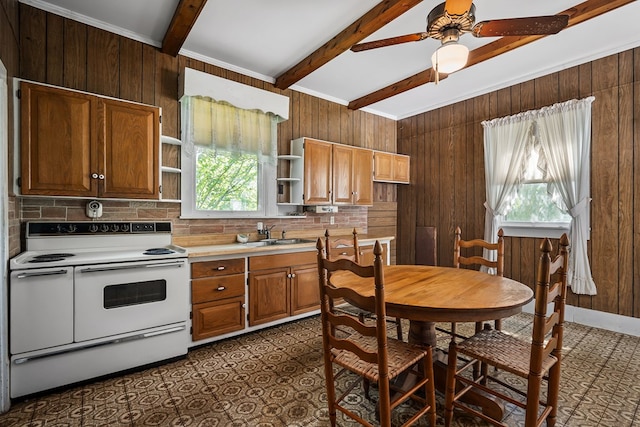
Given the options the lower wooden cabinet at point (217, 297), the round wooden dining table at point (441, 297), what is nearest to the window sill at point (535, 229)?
the round wooden dining table at point (441, 297)

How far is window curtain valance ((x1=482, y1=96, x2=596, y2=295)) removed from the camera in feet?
10.9

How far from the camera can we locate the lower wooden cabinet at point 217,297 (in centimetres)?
273

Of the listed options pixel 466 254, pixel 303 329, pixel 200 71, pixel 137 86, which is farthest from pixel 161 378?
pixel 466 254

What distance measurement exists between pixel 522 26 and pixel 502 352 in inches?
81.8

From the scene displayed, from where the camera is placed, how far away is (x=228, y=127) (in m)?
3.40

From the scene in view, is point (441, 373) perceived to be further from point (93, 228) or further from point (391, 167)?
point (391, 167)

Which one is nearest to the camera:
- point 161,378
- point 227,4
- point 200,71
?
A: point 161,378

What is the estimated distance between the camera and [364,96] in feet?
14.8

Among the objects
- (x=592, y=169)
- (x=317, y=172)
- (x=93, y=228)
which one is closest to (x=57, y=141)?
(x=93, y=228)

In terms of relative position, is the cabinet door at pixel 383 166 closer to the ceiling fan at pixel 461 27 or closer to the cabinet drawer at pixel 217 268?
the ceiling fan at pixel 461 27

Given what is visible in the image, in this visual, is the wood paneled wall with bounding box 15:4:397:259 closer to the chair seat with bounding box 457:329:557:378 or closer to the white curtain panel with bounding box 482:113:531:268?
the white curtain panel with bounding box 482:113:531:268

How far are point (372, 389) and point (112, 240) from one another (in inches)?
103

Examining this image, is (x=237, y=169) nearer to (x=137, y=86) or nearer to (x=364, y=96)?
(x=137, y=86)

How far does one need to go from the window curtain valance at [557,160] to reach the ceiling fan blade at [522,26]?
1914mm
